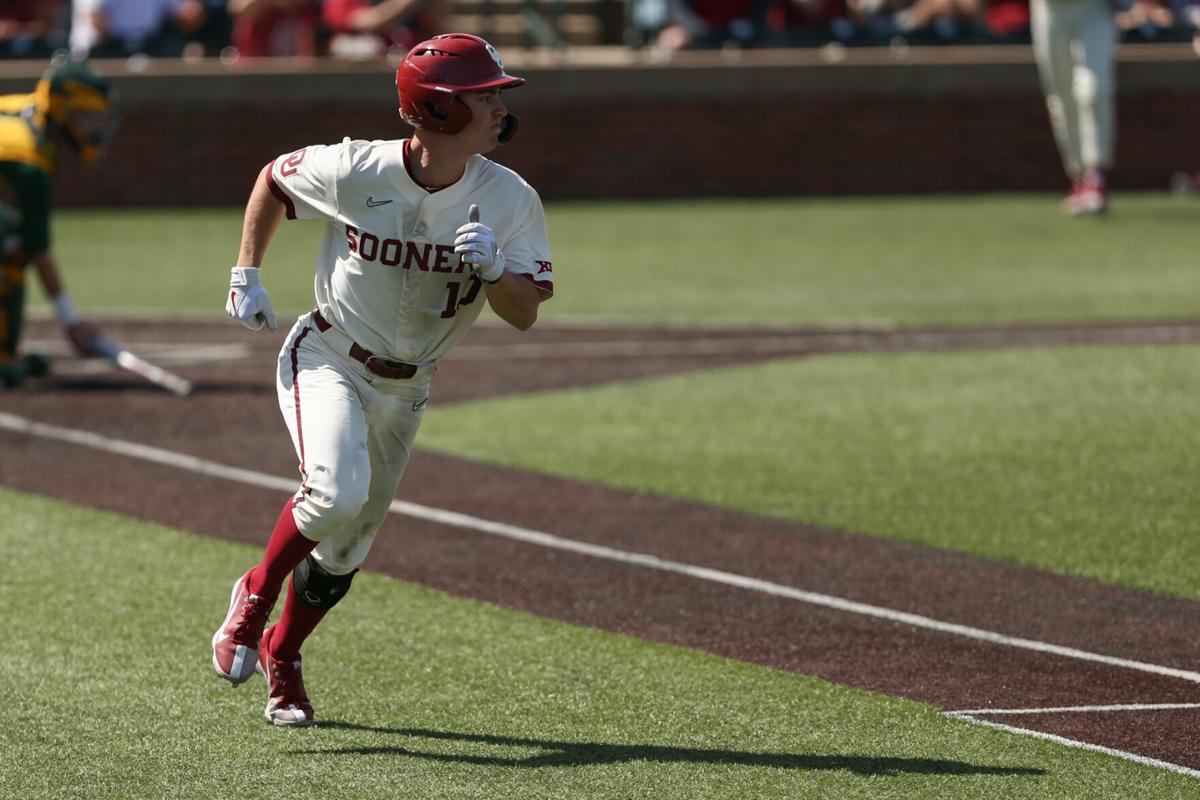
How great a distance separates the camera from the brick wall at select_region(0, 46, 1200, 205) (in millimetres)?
20469

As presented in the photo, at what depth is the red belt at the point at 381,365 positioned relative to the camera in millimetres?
5789

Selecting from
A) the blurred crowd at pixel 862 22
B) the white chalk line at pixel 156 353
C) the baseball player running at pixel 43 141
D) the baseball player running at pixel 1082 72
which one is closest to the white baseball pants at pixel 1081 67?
the baseball player running at pixel 1082 72

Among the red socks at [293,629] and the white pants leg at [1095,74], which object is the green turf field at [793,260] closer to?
the white pants leg at [1095,74]

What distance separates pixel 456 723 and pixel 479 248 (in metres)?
1.43

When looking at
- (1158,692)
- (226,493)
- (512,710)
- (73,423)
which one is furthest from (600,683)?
(73,423)


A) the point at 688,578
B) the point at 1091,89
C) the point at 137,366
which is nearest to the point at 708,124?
the point at 1091,89

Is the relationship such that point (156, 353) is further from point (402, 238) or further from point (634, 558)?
point (402, 238)

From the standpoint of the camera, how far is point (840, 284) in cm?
1614

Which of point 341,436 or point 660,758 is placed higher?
point 341,436

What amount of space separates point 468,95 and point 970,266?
38.8ft

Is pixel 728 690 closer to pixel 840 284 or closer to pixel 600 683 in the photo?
pixel 600 683

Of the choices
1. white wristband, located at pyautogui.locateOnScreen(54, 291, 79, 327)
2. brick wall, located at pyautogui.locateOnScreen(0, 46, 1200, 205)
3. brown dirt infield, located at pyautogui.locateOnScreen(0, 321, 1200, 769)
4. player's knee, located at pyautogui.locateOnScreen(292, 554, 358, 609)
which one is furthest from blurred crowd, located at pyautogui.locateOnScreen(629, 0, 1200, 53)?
player's knee, located at pyautogui.locateOnScreen(292, 554, 358, 609)

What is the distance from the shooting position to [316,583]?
5.89 m

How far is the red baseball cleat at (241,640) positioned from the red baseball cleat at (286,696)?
Result: 2.7 inches
